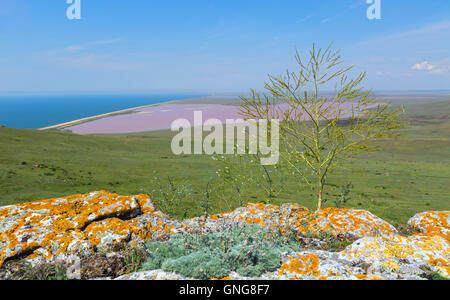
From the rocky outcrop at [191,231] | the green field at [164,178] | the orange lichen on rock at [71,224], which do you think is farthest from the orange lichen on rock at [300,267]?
the green field at [164,178]

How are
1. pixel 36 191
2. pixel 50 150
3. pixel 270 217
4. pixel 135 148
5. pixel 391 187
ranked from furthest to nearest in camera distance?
pixel 135 148
pixel 50 150
pixel 391 187
pixel 36 191
pixel 270 217

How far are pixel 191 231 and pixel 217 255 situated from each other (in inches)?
51.1

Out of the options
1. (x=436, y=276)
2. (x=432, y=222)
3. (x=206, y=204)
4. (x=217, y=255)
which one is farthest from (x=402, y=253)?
(x=432, y=222)

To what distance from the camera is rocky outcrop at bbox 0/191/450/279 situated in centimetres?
366

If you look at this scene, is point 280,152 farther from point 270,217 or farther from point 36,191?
point 36,191

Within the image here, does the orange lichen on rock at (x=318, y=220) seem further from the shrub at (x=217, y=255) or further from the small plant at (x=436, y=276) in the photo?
the small plant at (x=436, y=276)

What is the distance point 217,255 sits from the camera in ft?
12.1

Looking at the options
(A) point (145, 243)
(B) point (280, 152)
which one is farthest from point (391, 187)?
(A) point (145, 243)

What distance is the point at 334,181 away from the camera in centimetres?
2908

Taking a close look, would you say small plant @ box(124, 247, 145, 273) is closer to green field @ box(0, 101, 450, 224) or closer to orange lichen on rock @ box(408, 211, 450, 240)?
green field @ box(0, 101, 450, 224)

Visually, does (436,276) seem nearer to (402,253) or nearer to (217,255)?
(402,253)

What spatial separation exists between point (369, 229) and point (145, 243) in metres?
5.21

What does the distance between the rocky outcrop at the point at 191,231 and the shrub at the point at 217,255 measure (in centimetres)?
15
